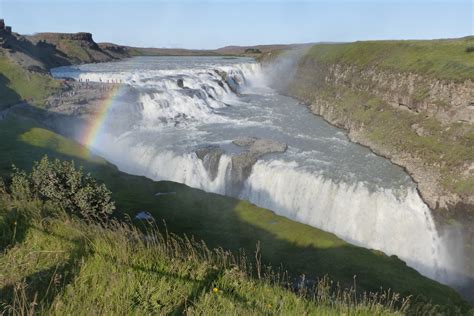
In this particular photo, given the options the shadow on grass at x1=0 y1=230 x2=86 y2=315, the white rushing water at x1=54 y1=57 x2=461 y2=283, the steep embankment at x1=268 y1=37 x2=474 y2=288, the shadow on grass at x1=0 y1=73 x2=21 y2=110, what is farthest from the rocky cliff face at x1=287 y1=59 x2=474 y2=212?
the shadow on grass at x1=0 y1=73 x2=21 y2=110

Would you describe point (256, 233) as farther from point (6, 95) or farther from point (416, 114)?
point (6, 95)

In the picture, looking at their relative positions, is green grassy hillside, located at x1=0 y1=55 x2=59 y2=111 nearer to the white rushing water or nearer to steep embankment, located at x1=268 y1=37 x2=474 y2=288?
the white rushing water

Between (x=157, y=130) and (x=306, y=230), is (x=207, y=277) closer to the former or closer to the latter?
(x=306, y=230)

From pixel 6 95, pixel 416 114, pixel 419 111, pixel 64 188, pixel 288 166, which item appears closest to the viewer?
pixel 64 188

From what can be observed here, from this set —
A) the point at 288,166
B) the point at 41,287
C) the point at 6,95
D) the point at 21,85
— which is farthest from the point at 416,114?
the point at 21,85

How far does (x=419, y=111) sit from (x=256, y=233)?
114 ft

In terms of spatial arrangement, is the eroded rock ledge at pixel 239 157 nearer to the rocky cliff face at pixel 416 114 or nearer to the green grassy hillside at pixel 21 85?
the rocky cliff face at pixel 416 114

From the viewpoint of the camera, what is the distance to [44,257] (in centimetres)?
654

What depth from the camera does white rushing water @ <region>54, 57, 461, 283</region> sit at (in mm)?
34062

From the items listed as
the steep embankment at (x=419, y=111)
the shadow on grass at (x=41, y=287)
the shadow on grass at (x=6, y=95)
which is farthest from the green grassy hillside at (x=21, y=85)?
the shadow on grass at (x=41, y=287)

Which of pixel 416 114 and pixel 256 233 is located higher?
pixel 416 114

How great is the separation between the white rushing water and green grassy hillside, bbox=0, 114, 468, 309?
31.3ft

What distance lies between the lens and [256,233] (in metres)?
25.4

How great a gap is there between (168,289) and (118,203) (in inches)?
888
